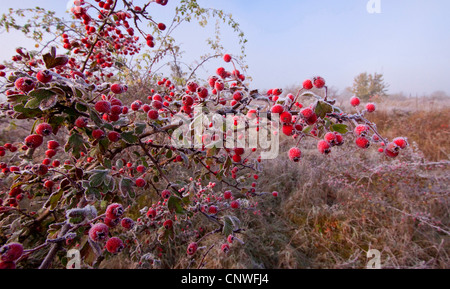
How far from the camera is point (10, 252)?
66 cm

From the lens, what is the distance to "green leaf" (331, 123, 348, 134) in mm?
731

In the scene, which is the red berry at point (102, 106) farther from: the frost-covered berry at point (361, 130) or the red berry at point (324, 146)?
the frost-covered berry at point (361, 130)

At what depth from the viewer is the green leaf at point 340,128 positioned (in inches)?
28.8

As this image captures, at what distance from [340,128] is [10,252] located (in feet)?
4.00

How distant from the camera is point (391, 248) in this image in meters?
2.67

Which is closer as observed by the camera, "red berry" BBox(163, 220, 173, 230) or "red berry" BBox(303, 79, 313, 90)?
"red berry" BBox(303, 79, 313, 90)

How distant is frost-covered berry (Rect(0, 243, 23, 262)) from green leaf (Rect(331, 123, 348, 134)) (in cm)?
119

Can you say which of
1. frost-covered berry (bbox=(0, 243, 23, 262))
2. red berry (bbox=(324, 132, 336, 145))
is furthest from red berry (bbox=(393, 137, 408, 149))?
frost-covered berry (bbox=(0, 243, 23, 262))

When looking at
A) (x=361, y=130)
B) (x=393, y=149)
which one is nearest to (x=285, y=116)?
(x=361, y=130)

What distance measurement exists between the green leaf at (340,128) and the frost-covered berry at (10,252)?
3.92 ft

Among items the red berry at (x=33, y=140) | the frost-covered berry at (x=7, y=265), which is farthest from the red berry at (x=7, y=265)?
the red berry at (x=33, y=140)

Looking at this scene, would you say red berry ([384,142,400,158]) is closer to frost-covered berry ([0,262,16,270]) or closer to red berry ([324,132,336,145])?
red berry ([324,132,336,145])

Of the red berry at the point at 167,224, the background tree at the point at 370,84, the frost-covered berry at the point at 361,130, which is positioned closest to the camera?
the frost-covered berry at the point at 361,130
